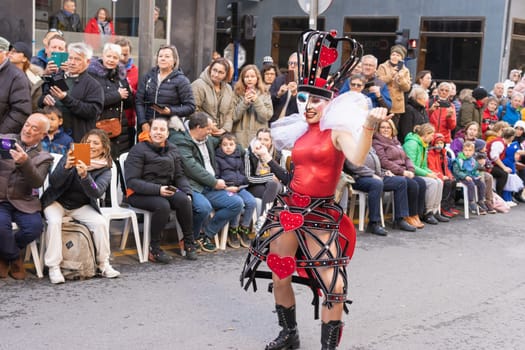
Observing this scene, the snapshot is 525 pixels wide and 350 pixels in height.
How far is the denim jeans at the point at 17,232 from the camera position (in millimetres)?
6602

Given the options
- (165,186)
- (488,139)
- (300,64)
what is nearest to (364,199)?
(165,186)

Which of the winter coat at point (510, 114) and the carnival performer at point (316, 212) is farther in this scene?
the winter coat at point (510, 114)

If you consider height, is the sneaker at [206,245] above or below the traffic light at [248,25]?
below

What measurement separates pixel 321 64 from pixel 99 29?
7731 mm

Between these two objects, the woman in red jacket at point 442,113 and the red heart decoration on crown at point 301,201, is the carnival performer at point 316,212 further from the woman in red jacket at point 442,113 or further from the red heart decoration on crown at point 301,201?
the woman in red jacket at point 442,113

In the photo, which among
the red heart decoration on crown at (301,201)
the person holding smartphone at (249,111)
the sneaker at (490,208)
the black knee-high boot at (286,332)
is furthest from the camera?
the sneaker at (490,208)

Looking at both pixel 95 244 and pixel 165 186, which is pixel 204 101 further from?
pixel 95 244

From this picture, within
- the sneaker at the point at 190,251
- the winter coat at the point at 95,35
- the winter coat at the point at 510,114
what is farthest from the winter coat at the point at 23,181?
the winter coat at the point at 510,114

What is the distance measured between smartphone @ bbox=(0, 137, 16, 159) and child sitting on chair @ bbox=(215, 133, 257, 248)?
8.92 ft

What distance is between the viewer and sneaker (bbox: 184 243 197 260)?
8.02m

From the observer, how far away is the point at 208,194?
8.54 metres

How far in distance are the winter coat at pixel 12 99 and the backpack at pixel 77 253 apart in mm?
1232

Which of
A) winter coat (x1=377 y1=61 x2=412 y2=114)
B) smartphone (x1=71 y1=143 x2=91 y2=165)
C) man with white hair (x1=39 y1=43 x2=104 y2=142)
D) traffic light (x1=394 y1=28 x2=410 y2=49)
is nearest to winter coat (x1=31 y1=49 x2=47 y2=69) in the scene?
man with white hair (x1=39 y1=43 x2=104 y2=142)

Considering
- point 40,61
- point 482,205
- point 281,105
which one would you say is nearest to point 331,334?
point 40,61
